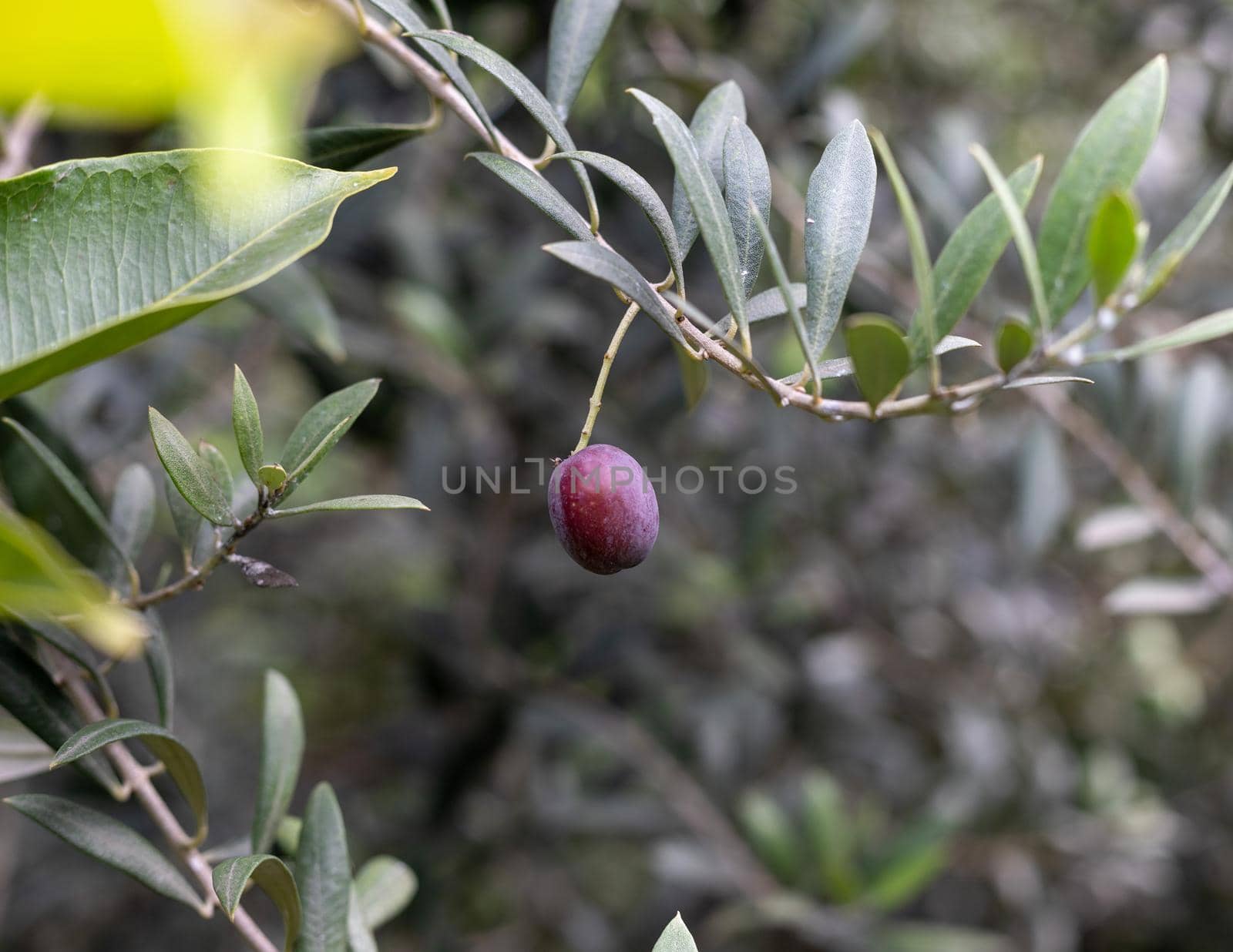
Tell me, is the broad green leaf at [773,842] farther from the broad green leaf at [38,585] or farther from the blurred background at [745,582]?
the broad green leaf at [38,585]

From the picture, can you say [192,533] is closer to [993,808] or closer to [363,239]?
[363,239]

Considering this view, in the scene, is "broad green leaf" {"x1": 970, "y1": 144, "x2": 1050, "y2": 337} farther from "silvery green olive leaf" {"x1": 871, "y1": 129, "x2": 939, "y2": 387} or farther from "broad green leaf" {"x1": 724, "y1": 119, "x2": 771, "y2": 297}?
"broad green leaf" {"x1": 724, "y1": 119, "x2": 771, "y2": 297}

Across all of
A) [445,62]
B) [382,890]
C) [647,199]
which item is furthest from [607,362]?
[382,890]

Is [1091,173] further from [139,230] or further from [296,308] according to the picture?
[296,308]

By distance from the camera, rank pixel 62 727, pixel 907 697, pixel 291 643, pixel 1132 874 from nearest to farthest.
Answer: pixel 62 727
pixel 1132 874
pixel 907 697
pixel 291 643

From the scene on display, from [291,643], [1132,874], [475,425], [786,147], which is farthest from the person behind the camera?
[291,643]

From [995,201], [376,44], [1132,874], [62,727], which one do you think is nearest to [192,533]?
[62,727]

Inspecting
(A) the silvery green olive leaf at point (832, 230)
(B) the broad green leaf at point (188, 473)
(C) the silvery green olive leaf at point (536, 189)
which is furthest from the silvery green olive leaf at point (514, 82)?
(B) the broad green leaf at point (188, 473)
